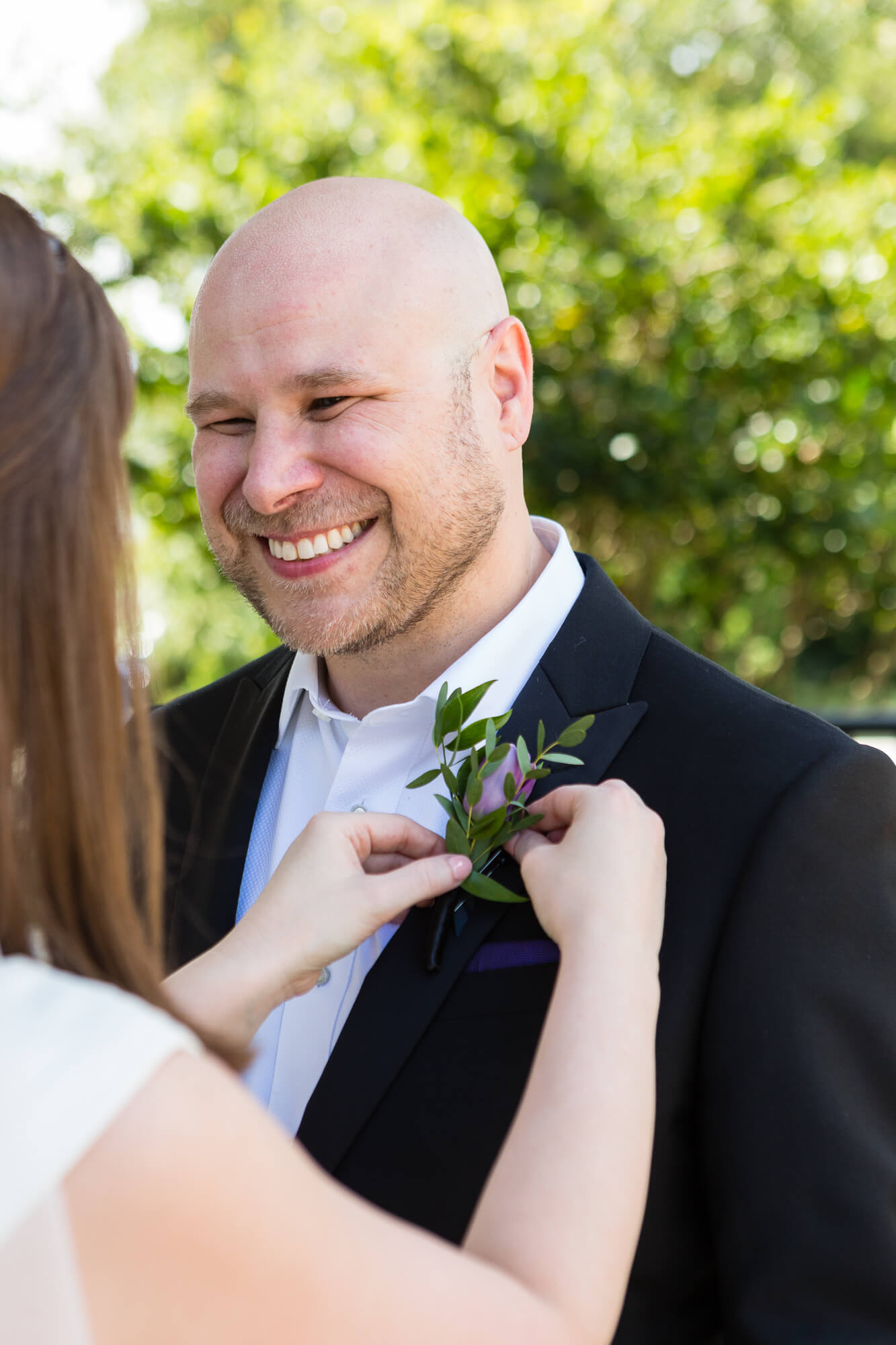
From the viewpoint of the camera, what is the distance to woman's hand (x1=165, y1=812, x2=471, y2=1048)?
5.26 feet

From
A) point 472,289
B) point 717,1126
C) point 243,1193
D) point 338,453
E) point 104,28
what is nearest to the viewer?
point 243,1193

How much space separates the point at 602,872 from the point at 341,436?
3.16 ft

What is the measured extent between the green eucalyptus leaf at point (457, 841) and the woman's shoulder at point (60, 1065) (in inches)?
29.6

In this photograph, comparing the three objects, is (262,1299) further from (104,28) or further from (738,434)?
(104,28)

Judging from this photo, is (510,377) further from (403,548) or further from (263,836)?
(263,836)

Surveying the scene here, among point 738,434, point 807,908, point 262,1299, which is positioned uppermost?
point 262,1299

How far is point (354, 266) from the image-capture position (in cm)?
213

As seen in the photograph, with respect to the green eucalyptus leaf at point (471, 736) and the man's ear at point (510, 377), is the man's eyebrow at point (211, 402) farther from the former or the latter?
the green eucalyptus leaf at point (471, 736)

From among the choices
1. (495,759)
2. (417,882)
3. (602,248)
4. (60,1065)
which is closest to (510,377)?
(495,759)

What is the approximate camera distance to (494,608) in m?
2.31

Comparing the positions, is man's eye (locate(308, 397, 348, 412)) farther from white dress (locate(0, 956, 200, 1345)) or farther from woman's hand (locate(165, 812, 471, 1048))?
white dress (locate(0, 956, 200, 1345))

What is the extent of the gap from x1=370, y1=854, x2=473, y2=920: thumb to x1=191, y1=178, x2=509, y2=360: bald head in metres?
0.97

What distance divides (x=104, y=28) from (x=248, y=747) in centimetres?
741

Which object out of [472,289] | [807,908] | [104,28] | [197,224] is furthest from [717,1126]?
[104,28]
